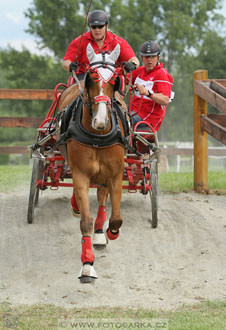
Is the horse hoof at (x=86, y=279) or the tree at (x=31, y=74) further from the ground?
the tree at (x=31, y=74)

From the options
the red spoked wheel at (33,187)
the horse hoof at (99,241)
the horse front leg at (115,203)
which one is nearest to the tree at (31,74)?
the red spoked wheel at (33,187)

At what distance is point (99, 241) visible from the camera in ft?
18.9

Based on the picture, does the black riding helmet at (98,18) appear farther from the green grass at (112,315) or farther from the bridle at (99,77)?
the green grass at (112,315)

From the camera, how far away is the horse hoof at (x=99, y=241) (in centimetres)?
576

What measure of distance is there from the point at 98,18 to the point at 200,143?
2.95 meters

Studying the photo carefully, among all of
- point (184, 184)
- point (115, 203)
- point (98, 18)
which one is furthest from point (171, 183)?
point (115, 203)

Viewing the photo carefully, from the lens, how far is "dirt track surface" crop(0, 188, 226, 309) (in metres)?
4.83

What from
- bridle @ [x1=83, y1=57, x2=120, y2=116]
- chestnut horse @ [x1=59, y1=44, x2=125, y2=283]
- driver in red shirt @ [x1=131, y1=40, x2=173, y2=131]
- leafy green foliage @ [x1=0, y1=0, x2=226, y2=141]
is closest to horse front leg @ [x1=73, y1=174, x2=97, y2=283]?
chestnut horse @ [x1=59, y1=44, x2=125, y2=283]

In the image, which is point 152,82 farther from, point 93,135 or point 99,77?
point 99,77

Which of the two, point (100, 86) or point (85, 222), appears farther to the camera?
point (85, 222)

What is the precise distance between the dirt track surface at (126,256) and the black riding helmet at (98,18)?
2.51 m

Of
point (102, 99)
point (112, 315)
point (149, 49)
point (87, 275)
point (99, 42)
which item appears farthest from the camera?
point (149, 49)

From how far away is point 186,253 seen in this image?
19.8 ft

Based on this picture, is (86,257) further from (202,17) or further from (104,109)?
(202,17)
